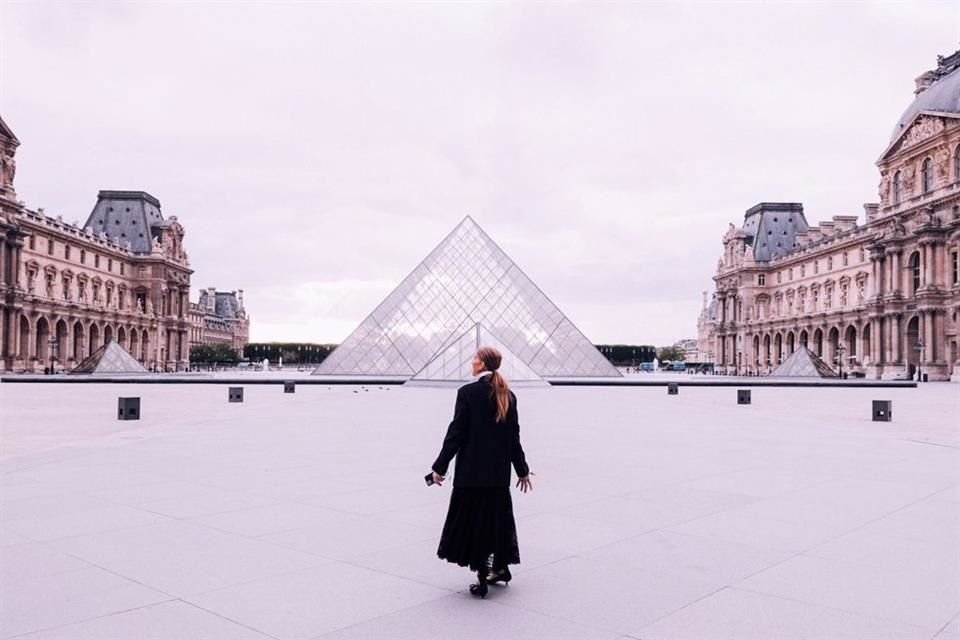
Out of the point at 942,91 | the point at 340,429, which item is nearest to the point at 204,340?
the point at 942,91

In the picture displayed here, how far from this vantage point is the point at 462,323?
36.7 meters

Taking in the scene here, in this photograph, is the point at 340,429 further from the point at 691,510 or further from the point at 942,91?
the point at 942,91

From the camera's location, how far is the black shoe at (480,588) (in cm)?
397

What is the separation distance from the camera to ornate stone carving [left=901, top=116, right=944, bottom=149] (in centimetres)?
4734

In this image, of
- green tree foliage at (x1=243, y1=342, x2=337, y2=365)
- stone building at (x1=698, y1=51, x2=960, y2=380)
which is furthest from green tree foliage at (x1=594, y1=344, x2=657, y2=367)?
green tree foliage at (x1=243, y1=342, x2=337, y2=365)

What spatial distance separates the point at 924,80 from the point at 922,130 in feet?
20.9

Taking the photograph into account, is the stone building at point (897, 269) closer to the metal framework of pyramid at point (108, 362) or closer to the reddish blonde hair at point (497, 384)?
the metal framework of pyramid at point (108, 362)

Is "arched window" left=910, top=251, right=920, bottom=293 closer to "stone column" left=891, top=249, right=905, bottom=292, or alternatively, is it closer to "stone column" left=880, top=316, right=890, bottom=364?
"stone column" left=891, top=249, right=905, bottom=292

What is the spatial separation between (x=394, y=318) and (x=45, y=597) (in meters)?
33.4

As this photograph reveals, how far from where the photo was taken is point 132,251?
76625mm

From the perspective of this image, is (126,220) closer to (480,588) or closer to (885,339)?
(885,339)

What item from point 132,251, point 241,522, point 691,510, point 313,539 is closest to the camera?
point 313,539

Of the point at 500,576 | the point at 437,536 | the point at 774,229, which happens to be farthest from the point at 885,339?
the point at 500,576

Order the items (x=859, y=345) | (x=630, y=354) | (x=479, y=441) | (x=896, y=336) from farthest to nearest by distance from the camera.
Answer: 1. (x=630, y=354)
2. (x=859, y=345)
3. (x=896, y=336)
4. (x=479, y=441)
